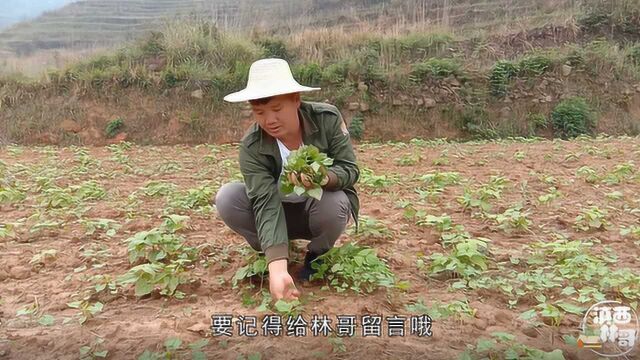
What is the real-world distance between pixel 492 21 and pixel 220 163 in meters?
11.3

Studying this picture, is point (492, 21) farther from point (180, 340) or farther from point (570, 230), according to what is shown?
point (180, 340)

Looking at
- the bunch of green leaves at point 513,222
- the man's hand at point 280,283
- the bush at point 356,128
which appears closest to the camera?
the man's hand at point 280,283

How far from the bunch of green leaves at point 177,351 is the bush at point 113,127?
11.0m

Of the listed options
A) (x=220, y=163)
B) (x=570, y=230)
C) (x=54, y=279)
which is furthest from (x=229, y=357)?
(x=220, y=163)

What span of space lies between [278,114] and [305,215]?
470 mm

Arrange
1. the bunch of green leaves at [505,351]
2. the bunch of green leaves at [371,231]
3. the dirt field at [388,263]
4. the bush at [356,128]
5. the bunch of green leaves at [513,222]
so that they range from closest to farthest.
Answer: the bunch of green leaves at [505,351] < the dirt field at [388,263] < the bunch of green leaves at [371,231] < the bunch of green leaves at [513,222] < the bush at [356,128]

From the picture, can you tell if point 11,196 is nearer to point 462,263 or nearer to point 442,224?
point 442,224

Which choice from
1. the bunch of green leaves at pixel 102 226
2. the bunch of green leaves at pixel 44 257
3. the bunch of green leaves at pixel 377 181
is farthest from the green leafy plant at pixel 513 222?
the bunch of green leaves at pixel 44 257

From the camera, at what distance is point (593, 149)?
6852 millimetres

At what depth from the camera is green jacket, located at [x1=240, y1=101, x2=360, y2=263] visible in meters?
2.13

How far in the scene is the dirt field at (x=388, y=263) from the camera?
1.79 metres

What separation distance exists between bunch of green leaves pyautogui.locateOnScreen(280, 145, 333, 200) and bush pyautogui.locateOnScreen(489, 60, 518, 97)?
1099cm

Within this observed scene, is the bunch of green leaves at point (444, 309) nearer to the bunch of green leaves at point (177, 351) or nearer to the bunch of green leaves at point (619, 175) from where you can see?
the bunch of green leaves at point (177, 351)

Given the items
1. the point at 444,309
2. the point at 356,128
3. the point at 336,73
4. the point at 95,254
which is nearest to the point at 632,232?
the point at 444,309
